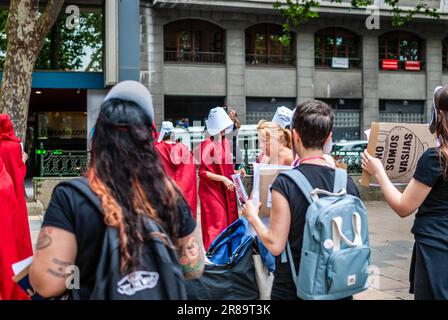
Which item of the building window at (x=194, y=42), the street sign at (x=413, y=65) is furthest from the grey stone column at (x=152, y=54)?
the street sign at (x=413, y=65)

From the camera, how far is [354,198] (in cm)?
272

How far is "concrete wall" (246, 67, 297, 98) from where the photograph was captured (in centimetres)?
2428

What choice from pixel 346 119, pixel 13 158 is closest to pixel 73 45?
pixel 346 119

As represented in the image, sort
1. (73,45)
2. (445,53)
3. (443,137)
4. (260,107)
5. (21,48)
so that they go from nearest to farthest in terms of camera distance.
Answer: (443,137) → (21,48) → (73,45) → (260,107) → (445,53)

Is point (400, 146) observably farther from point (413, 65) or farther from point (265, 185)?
point (413, 65)

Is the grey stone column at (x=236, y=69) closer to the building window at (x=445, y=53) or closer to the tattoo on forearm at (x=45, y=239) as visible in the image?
the building window at (x=445, y=53)

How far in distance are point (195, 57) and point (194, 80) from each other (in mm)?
1097

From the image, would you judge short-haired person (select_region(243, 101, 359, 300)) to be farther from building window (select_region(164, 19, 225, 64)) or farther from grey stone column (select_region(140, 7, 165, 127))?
building window (select_region(164, 19, 225, 64))

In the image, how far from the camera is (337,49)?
85.3ft

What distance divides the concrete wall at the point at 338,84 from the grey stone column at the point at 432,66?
12.0 ft

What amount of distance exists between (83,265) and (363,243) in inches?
54.1

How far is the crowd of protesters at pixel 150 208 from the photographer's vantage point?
77.6 inches
